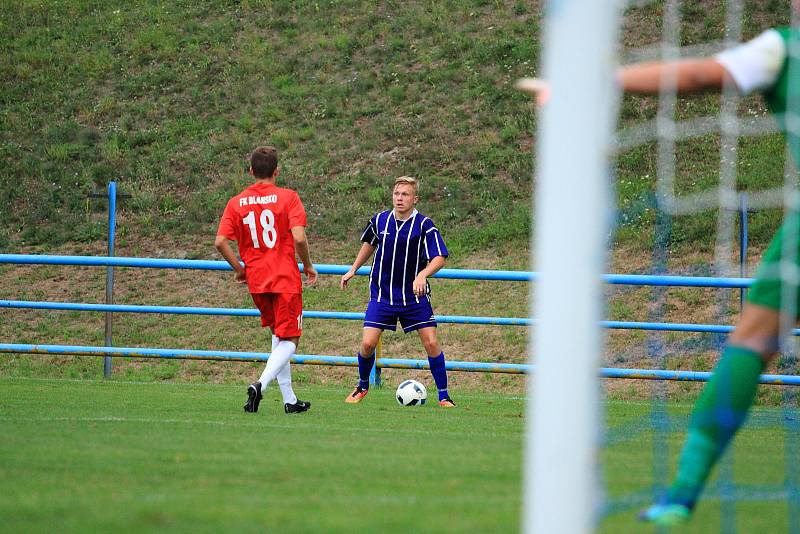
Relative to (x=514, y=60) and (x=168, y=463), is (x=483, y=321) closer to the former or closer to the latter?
(x=168, y=463)

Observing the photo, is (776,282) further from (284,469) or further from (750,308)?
(284,469)

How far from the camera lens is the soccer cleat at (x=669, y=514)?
3357 mm

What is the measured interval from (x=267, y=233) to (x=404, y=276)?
1845 mm

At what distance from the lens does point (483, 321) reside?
1060 centimetres

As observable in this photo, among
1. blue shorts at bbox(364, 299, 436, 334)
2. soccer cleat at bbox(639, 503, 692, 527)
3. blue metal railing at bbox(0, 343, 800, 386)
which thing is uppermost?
blue shorts at bbox(364, 299, 436, 334)

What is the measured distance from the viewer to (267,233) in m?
7.68

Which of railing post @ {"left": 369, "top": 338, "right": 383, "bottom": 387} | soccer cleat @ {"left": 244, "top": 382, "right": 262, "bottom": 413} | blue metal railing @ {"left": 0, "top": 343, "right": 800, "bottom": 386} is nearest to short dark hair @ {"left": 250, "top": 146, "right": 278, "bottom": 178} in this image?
soccer cleat @ {"left": 244, "top": 382, "right": 262, "bottom": 413}

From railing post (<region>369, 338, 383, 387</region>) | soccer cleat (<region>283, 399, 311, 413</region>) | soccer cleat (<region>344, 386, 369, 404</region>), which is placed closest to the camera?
soccer cleat (<region>283, 399, 311, 413</region>)

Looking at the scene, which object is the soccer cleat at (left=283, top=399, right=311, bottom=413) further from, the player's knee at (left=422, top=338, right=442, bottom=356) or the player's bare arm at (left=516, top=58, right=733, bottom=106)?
the player's bare arm at (left=516, top=58, right=733, bottom=106)

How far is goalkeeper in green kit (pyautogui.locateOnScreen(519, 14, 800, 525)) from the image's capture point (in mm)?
3201

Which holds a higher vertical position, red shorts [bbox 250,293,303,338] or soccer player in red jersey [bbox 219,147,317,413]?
soccer player in red jersey [bbox 219,147,317,413]

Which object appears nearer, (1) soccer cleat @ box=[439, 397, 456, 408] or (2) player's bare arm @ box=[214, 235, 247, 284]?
(2) player's bare arm @ box=[214, 235, 247, 284]

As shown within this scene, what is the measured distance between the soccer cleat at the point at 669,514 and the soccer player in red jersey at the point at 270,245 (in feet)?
14.7

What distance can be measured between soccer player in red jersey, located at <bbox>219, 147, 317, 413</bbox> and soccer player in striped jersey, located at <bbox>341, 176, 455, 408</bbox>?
154 cm
